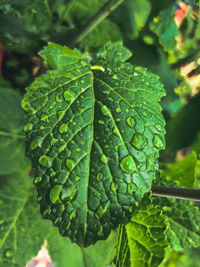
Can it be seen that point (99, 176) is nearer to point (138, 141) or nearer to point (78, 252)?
point (138, 141)

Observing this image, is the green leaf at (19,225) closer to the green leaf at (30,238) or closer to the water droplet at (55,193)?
the green leaf at (30,238)

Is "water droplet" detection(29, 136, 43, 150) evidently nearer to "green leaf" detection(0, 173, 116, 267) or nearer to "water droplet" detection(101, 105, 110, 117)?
"water droplet" detection(101, 105, 110, 117)

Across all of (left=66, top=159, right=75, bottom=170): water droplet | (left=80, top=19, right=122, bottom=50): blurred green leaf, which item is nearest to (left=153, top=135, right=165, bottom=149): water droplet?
(left=66, top=159, right=75, bottom=170): water droplet

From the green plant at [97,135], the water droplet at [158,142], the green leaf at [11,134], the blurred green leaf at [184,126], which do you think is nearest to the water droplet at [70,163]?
the green plant at [97,135]

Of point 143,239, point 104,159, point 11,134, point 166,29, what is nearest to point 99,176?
point 104,159

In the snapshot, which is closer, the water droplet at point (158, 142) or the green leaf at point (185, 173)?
the water droplet at point (158, 142)
